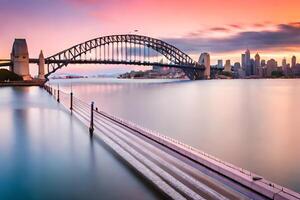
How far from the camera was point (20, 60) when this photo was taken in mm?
89562

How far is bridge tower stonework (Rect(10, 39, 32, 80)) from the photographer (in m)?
89.3

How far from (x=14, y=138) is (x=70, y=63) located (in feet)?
274

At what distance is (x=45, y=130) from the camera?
13000 millimetres

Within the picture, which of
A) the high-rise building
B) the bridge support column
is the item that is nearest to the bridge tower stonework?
the bridge support column

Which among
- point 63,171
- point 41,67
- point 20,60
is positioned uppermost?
point 20,60

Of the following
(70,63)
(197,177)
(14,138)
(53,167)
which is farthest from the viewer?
(70,63)

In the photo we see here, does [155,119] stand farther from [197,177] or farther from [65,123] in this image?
[197,177]

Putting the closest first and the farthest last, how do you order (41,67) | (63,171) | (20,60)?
(63,171) → (20,60) → (41,67)

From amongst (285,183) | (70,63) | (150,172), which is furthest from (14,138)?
(70,63)

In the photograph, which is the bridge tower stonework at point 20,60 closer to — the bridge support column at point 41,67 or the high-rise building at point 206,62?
the bridge support column at point 41,67

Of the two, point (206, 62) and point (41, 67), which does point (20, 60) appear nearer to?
point (41, 67)

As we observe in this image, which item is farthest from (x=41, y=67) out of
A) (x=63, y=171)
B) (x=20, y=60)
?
(x=63, y=171)

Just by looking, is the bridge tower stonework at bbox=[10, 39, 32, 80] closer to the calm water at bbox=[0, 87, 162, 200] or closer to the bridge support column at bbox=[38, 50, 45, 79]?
the bridge support column at bbox=[38, 50, 45, 79]

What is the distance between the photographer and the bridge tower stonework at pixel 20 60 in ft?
293
